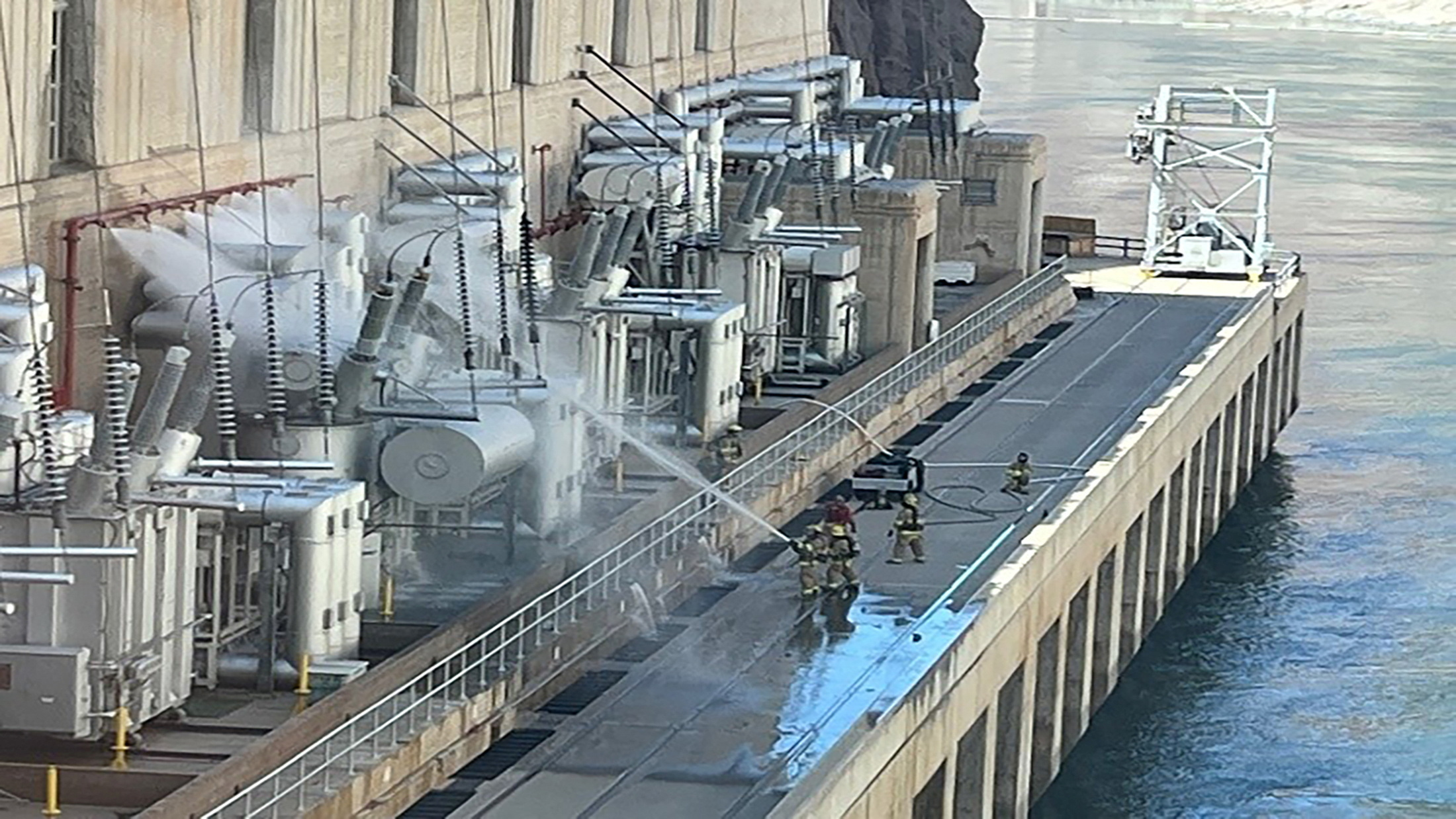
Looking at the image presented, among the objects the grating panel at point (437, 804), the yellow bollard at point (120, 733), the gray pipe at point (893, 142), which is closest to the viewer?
the yellow bollard at point (120, 733)

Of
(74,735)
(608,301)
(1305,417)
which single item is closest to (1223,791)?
(608,301)

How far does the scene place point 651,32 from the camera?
75.6 meters

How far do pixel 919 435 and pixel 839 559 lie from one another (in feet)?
51.7

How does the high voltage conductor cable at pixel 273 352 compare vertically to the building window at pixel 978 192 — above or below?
below

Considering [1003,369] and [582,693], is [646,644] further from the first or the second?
[1003,369]

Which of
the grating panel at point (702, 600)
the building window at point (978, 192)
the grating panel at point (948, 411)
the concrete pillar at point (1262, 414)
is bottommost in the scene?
the concrete pillar at point (1262, 414)

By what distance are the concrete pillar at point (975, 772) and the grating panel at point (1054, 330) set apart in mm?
30919

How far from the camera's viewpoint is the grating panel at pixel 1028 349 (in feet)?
243

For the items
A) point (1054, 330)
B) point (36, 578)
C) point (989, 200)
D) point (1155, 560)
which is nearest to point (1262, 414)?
point (989, 200)

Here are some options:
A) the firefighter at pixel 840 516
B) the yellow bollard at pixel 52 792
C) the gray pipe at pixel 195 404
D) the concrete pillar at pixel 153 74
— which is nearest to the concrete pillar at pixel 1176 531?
the firefighter at pixel 840 516

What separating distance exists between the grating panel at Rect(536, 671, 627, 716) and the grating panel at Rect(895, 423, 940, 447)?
2010cm

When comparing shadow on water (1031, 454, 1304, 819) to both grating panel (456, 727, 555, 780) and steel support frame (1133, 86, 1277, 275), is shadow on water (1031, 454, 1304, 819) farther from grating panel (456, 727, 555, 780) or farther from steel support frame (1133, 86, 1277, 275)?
grating panel (456, 727, 555, 780)

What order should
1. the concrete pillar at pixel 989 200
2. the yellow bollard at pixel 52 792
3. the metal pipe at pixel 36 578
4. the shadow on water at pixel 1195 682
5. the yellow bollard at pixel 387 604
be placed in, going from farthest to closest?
1. the concrete pillar at pixel 989 200
2. the shadow on water at pixel 1195 682
3. the yellow bollard at pixel 387 604
4. the metal pipe at pixel 36 578
5. the yellow bollard at pixel 52 792

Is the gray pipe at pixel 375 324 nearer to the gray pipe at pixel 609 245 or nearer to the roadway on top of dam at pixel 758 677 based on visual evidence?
the roadway on top of dam at pixel 758 677
